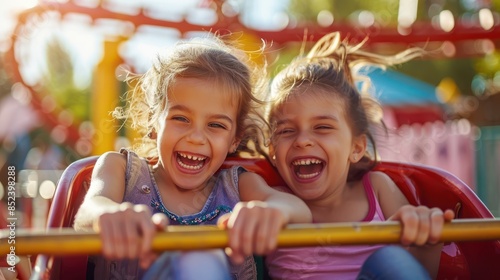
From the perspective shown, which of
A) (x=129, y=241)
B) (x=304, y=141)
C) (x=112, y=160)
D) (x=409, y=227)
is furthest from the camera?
(x=304, y=141)

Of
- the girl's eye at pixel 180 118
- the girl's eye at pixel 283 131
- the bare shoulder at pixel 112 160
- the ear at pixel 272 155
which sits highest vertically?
the girl's eye at pixel 283 131

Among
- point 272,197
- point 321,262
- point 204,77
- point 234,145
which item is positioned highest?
point 204,77

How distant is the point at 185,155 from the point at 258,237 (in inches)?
17.5

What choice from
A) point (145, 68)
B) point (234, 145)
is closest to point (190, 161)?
point (234, 145)

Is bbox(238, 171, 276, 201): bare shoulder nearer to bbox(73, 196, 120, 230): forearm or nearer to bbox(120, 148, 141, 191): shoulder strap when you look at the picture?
bbox(120, 148, 141, 191): shoulder strap

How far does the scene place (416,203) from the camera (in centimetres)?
143

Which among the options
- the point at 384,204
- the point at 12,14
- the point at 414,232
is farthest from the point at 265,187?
the point at 12,14

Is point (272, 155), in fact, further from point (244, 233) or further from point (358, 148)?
point (244, 233)

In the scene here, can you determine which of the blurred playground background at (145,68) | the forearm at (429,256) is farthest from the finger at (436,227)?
the blurred playground background at (145,68)

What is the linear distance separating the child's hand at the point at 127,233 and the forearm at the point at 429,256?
0.60m

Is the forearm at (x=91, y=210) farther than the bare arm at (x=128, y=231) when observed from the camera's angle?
Yes

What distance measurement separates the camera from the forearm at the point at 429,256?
1.21 meters

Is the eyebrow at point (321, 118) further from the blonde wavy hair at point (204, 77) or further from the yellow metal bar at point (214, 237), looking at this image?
the yellow metal bar at point (214, 237)

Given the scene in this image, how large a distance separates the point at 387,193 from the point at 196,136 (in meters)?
0.45
